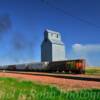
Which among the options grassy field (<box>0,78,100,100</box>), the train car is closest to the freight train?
the train car

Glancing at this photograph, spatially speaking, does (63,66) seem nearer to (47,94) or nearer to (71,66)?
(71,66)

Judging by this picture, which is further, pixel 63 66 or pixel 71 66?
pixel 63 66

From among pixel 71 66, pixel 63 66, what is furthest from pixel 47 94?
pixel 63 66

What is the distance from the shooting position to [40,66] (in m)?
78.6

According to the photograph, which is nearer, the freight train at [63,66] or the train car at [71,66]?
the train car at [71,66]

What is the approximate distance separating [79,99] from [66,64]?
51.4 m

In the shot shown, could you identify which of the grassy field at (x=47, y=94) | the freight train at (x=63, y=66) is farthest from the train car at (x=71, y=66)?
the grassy field at (x=47, y=94)

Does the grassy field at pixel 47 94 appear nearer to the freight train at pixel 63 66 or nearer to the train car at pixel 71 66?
the train car at pixel 71 66

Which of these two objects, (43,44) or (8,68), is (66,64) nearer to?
(8,68)

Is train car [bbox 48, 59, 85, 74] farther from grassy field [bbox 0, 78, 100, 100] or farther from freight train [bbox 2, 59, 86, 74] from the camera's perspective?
grassy field [bbox 0, 78, 100, 100]

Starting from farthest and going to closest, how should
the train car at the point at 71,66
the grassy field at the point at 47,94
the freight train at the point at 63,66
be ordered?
the freight train at the point at 63,66 → the train car at the point at 71,66 → the grassy field at the point at 47,94

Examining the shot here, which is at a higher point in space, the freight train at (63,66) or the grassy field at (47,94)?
the freight train at (63,66)

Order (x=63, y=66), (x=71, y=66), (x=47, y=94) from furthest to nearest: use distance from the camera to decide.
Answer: (x=63, y=66) < (x=71, y=66) < (x=47, y=94)

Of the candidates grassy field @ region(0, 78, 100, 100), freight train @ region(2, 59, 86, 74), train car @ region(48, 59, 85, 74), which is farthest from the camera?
freight train @ region(2, 59, 86, 74)
